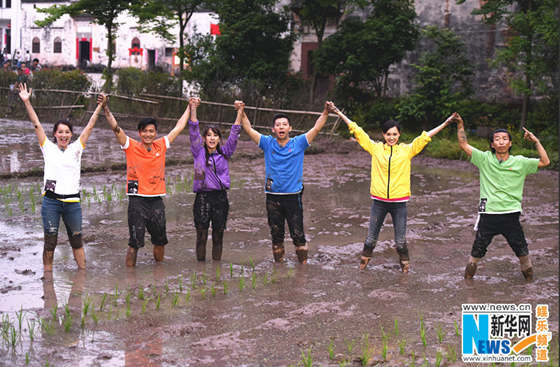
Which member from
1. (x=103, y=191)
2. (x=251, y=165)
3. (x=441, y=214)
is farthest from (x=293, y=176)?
(x=251, y=165)

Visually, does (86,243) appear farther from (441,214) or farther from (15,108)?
(15,108)

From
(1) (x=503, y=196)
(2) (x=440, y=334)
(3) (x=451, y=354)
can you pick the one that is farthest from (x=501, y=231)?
(3) (x=451, y=354)

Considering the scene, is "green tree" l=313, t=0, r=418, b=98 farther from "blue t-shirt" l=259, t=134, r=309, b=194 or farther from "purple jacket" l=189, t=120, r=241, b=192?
"purple jacket" l=189, t=120, r=241, b=192

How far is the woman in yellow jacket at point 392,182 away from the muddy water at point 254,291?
37 centimetres

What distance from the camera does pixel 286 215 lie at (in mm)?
6988

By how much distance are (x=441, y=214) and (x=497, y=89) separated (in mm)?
14134

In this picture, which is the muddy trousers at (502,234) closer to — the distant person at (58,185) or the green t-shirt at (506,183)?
Answer: the green t-shirt at (506,183)

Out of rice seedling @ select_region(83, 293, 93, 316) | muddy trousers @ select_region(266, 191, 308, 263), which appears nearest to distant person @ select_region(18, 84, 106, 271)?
rice seedling @ select_region(83, 293, 93, 316)

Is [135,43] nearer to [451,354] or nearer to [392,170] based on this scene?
[392,170]

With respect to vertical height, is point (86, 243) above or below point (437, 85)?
below

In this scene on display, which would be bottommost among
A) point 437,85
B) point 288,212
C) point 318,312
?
point 318,312

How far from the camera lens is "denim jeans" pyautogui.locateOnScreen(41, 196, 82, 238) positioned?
623 cm

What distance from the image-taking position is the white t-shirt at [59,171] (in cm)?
620

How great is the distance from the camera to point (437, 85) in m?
20.4
